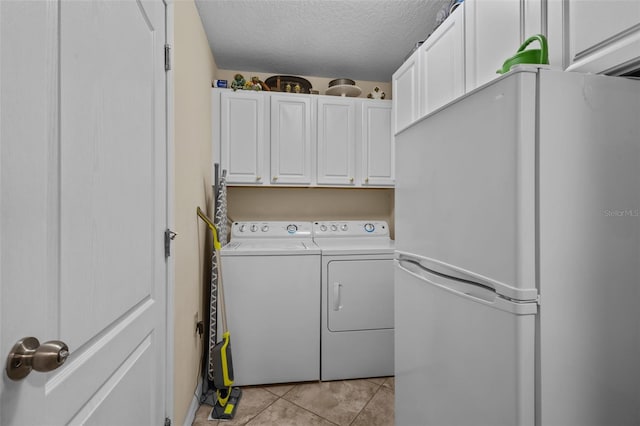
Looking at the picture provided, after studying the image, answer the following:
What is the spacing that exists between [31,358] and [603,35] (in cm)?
156

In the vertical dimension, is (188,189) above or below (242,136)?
below

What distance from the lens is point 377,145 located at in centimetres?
281

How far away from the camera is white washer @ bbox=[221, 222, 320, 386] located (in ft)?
7.16

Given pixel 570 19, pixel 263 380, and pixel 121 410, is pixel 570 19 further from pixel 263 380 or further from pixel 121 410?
pixel 263 380

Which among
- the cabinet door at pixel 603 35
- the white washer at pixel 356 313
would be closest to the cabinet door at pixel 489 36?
the cabinet door at pixel 603 35

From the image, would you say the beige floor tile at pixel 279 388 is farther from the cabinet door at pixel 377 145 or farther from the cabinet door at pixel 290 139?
the cabinet door at pixel 377 145

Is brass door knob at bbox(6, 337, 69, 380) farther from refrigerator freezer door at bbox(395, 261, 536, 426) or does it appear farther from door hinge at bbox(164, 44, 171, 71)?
door hinge at bbox(164, 44, 171, 71)

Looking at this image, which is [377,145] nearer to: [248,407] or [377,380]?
[377,380]

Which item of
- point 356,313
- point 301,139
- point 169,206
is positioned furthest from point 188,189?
point 356,313

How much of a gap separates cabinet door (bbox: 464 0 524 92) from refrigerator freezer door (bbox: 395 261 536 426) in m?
1.00

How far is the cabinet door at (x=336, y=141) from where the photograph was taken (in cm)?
271

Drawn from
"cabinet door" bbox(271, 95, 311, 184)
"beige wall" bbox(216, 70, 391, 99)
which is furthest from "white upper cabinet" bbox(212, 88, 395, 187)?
"beige wall" bbox(216, 70, 391, 99)

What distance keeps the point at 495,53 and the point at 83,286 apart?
175 cm

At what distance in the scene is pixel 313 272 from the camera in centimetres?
228
